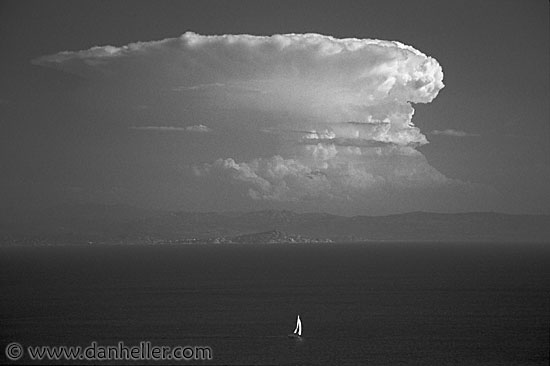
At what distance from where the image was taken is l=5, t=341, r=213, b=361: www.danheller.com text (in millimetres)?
111875

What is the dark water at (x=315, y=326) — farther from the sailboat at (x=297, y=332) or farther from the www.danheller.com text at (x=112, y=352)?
the www.danheller.com text at (x=112, y=352)

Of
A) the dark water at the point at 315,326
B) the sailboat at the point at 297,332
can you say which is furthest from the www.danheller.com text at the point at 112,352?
the sailboat at the point at 297,332

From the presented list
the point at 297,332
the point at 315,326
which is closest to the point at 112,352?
the point at 297,332

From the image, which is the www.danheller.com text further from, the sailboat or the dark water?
the sailboat

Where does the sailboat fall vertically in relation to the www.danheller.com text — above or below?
above

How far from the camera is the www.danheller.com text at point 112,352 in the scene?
11188 cm

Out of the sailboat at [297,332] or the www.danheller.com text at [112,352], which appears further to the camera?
the sailboat at [297,332]

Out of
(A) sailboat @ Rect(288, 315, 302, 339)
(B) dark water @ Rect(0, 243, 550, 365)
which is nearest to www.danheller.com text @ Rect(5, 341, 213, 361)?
(B) dark water @ Rect(0, 243, 550, 365)

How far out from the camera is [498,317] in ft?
511

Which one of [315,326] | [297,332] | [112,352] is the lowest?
[112,352]

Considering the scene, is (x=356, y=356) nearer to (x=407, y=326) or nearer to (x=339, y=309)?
(x=407, y=326)

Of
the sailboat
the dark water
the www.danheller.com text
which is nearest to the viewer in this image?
the www.danheller.com text

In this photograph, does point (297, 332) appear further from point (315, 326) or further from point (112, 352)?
point (112, 352)

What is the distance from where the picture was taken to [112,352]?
11738 centimetres
